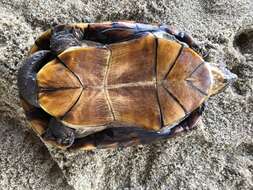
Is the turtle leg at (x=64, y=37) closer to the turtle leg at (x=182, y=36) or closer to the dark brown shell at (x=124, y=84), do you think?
the dark brown shell at (x=124, y=84)

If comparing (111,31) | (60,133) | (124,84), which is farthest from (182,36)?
(60,133)

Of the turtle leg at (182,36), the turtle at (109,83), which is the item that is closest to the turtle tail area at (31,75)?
the turtle at (109,83)

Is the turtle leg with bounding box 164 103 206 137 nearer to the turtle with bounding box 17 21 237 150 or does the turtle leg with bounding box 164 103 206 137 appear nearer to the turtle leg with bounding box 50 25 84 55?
the turtle with bounding box 17 21 237 150

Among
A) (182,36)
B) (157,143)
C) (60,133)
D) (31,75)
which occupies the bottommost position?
(157,143)

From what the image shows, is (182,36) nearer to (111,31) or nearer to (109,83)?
(111,31)

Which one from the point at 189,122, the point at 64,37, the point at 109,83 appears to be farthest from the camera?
the point at 189,122

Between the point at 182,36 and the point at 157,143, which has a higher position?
the point at 182,36

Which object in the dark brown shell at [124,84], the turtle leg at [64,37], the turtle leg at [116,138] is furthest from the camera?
the turtle leg at [116,138]

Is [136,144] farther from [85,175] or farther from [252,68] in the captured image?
[252,68]
